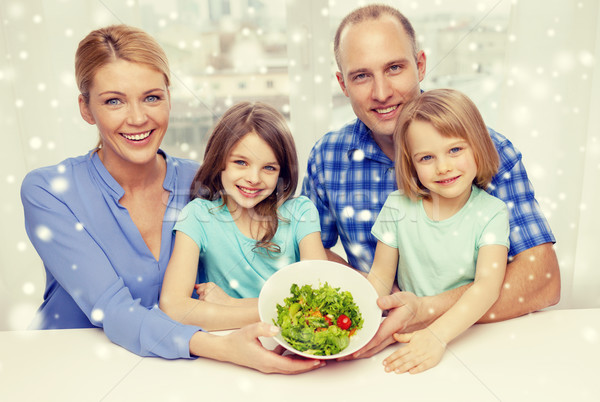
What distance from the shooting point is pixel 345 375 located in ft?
2.66

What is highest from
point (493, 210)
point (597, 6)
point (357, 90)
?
point (597, 6)

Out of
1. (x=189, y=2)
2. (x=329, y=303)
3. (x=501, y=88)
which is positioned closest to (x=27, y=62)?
(x=189, y=2)

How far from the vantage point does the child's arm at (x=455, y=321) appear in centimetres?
82

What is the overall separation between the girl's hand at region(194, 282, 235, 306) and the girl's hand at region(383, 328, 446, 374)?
40 cm

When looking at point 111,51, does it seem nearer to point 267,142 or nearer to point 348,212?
point 267,142

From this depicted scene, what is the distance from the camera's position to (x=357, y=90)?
1227 mm

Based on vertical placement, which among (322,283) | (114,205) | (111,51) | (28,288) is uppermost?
(111,51)

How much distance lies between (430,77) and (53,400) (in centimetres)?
133

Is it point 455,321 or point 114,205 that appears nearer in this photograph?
point 455,321

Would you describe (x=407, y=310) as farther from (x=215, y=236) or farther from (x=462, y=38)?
(x=462, y=38)

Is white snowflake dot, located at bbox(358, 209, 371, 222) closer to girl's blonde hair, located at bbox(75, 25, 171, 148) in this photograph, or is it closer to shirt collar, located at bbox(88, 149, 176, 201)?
shirt collar, located at bbox(88, 149, 176, 201)

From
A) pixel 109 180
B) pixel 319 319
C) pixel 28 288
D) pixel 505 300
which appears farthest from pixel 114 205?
pixel 28 288

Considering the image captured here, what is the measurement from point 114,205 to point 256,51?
2.10 feet

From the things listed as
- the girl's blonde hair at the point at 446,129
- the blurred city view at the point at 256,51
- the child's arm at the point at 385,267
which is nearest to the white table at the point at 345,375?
the child's arm at the point at 385,267
